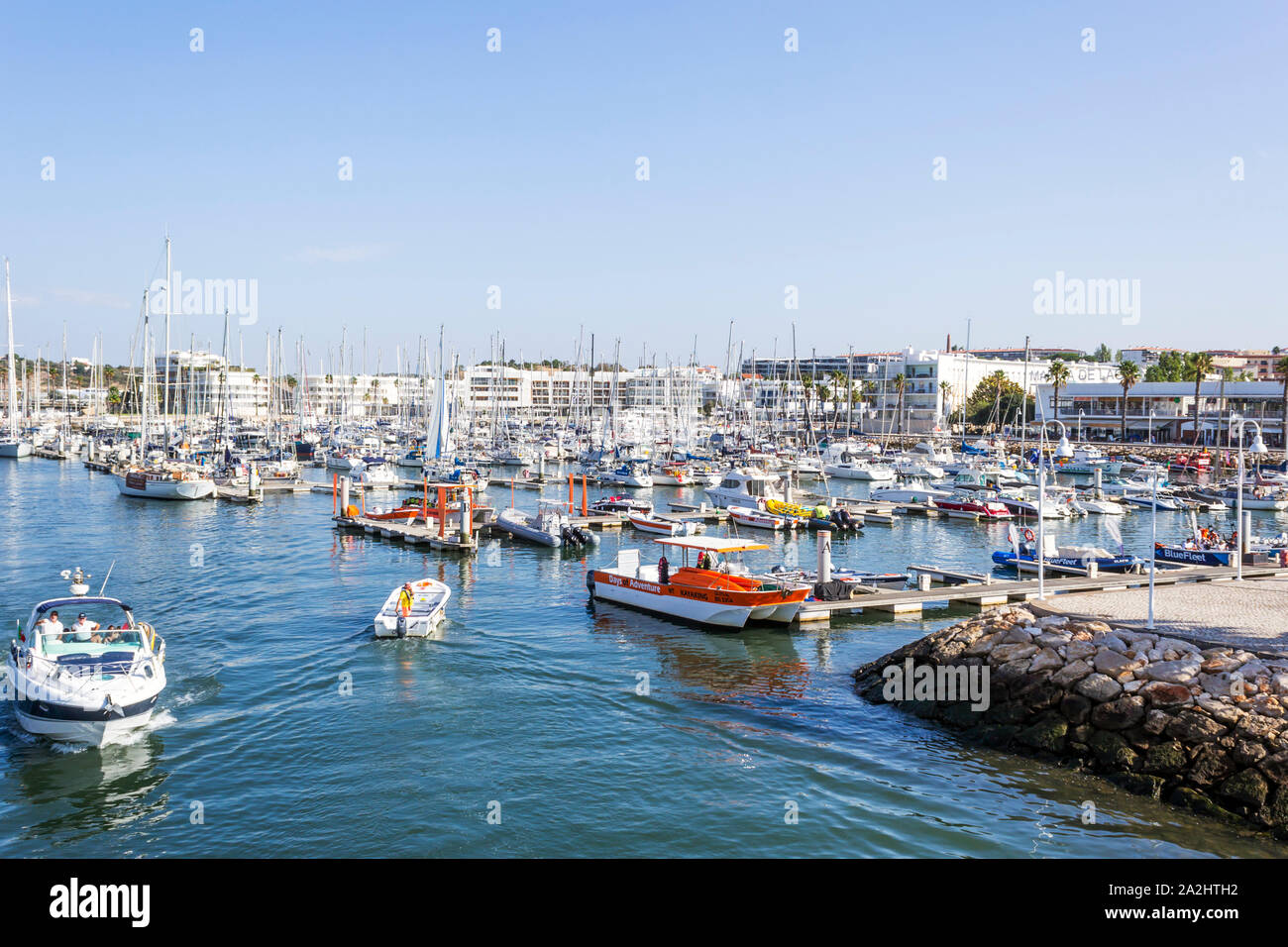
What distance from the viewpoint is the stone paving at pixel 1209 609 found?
23938 mm

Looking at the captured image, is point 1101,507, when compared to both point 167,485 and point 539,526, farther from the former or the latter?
point 167,485

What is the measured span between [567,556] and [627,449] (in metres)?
58.0

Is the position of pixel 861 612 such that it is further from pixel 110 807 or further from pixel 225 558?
pixel 225 558

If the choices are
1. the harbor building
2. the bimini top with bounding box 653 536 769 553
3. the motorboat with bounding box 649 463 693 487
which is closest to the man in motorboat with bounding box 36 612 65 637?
the bimini top with bounding box 653 536 769 553

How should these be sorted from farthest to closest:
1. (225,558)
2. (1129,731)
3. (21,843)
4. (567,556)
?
(567,556) → (225,558) → (1129,731) → (21,843)

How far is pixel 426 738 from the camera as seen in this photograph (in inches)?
885

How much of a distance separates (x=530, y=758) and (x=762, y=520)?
4343 centimetres

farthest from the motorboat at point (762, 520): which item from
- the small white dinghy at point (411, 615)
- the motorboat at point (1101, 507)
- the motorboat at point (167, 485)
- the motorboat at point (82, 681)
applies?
the motorboat at point (82, 681)

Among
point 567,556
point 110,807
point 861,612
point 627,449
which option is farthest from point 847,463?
point 110,807

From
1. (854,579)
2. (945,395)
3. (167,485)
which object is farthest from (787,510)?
(945,395)

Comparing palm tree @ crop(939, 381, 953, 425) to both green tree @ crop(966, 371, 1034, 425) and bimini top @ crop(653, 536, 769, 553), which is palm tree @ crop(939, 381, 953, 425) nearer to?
→ green tree @ crop(966, 371, 1034, 425)

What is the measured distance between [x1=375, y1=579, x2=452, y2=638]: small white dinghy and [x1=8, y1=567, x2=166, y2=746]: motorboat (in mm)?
8419
